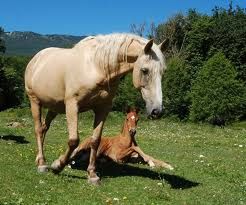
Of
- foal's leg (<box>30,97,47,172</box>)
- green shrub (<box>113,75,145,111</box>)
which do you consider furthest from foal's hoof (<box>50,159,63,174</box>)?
green shrub (<box>113,75,145,111</box>)

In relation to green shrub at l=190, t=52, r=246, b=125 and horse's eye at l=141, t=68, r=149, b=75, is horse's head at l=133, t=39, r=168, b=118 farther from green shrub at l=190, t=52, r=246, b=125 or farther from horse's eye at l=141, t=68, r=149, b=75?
green shrub at l=190, t=52, r=246, b=125

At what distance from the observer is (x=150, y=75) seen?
9.94m

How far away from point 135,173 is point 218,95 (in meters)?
30.4

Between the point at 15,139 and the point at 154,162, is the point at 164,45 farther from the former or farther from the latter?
the point at 15,139

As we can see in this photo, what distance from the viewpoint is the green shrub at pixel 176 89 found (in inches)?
1956

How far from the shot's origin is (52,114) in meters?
13.5

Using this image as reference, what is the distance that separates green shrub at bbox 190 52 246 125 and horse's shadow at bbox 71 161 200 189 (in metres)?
29.0

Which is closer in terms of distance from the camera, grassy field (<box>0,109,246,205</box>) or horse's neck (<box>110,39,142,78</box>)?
grassy field (<box>0,109,246,205</box>)

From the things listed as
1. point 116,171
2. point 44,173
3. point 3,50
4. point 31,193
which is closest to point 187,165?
point 116,171

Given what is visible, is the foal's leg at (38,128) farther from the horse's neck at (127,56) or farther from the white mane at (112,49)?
the horse's neck at (127,56)

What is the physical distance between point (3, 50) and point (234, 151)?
5301 centimetres

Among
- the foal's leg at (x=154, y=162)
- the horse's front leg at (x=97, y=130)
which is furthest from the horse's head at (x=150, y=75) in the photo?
the foal's leg at (x=154, y=162)

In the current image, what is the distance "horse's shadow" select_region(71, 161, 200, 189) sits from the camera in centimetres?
1207

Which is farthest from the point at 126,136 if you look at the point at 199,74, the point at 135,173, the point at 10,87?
the point at 10,87
